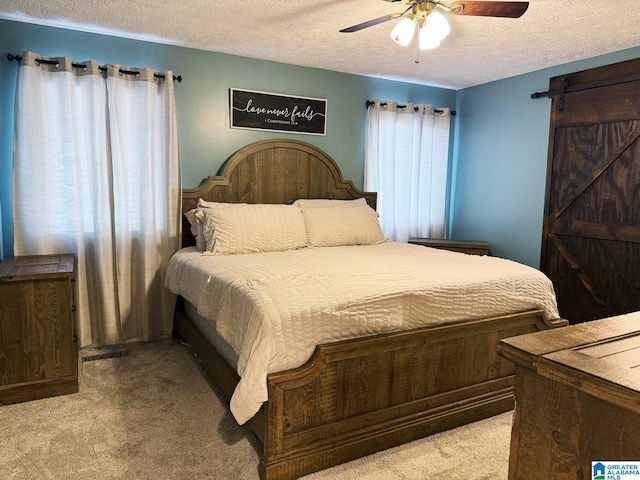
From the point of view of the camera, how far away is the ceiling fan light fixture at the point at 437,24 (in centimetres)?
214

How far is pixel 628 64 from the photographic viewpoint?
3.30m

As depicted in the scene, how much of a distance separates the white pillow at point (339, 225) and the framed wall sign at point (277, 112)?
2.41 feet

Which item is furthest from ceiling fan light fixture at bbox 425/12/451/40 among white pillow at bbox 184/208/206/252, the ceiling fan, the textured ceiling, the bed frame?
white pillow at bbox 184/208/206/252

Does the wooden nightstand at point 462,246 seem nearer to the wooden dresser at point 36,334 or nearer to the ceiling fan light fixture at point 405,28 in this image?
the ceiling fan light fixture at point 405,28

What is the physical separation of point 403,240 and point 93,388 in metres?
3.07

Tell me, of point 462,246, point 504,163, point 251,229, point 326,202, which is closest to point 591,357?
point 251,229

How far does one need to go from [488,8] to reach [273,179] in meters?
2.22

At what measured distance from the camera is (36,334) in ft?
8.14

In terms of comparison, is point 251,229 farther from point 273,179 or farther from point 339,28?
point 339,28

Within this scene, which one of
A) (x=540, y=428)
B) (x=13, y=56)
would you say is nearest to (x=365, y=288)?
(x=540, y=428)

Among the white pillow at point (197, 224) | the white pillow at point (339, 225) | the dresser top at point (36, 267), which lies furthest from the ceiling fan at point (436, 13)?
the dresser top at point (36, 267)

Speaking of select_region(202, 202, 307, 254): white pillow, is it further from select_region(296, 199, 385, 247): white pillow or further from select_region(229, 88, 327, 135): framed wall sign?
select_region(229, 88, 327, 135): framed wall sign

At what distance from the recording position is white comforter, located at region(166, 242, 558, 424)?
1.82m

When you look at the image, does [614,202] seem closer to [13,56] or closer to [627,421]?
[627,421]
